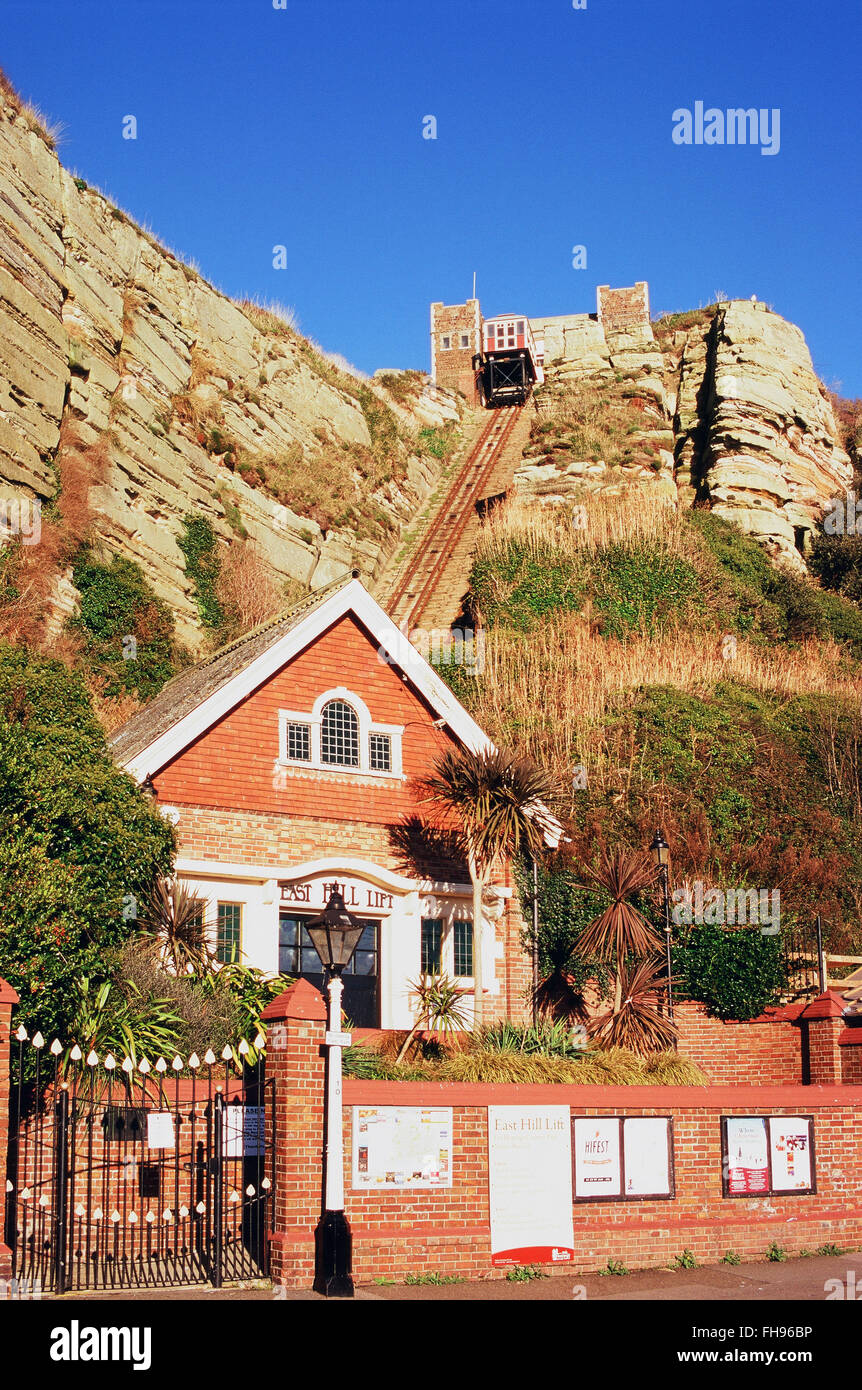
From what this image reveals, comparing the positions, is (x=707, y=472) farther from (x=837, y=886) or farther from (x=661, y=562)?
(x=837, y=886)

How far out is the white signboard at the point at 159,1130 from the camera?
45.0 feet

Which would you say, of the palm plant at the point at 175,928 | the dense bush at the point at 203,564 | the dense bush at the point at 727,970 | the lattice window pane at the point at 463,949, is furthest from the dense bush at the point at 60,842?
the dense bush at the point at 203,564

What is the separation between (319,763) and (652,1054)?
7.04 metres

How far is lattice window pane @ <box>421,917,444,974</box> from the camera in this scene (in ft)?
74.2

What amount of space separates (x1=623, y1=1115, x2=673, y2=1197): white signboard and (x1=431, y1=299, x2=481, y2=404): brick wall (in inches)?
2355

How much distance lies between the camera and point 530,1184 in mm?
14703

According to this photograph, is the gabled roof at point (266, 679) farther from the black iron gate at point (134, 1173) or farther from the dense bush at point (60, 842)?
the black iron gate at point (134, 1173)

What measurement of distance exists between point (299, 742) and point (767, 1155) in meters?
9.66

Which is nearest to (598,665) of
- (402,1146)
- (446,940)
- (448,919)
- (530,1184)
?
(448,919)

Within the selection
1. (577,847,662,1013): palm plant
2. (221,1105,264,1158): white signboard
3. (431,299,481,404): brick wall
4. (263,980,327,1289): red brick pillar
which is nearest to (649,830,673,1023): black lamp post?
(577,847,662,1013): palm plant

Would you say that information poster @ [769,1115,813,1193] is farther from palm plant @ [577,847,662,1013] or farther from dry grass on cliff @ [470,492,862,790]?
dry grass on cliff @ [470,492,862,790]

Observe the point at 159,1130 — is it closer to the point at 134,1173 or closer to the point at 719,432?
the point at 134,1173

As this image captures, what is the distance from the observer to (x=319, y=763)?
72.9 ft

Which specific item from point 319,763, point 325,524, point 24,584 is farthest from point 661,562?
point 319,763
